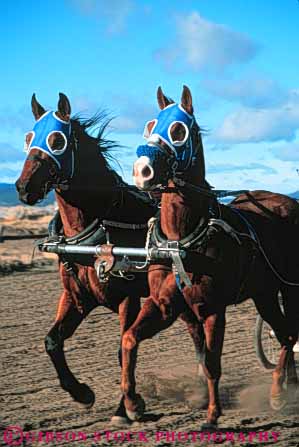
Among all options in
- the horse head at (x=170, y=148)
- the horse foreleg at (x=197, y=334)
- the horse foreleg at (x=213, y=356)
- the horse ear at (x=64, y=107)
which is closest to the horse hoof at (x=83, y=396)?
the horse foreleg at (x=197, y=334)

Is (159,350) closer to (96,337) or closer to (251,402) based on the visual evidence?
(96,337)

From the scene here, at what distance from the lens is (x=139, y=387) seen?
7.40 metres

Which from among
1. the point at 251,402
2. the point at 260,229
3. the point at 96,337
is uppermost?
the point at 260,229

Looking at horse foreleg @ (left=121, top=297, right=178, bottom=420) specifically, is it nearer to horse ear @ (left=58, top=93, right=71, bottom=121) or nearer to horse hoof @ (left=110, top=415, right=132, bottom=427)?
horse hoof @ (left=110, top=415, right=132, bottom=427)

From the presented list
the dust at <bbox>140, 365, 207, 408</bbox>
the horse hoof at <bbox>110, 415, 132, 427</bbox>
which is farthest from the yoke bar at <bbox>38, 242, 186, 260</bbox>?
the dust at <bbox>140, 365, 207, 408</bbox>

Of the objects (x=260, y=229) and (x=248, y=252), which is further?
(x=260, y=229)

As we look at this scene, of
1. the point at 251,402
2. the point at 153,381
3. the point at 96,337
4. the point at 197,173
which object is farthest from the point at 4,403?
the point at 96,337

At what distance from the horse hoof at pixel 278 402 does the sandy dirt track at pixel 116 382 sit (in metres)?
0.05

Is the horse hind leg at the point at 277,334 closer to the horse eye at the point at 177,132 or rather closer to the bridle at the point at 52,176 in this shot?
the horse eye at the point at 177,132

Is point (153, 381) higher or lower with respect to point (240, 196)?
lower

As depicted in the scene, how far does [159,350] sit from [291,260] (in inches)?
97.9

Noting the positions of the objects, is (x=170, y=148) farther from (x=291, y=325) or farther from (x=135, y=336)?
(x=291, y=325)

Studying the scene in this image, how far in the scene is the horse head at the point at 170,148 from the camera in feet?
18.9

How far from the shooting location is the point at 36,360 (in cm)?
859
